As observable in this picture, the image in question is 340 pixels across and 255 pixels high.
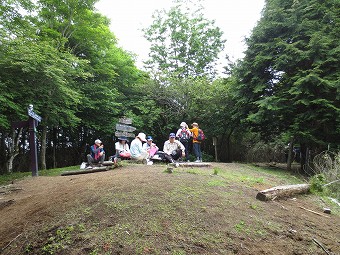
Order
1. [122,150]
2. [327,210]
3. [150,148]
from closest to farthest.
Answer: [327,210]
[150,148]
[122,150]

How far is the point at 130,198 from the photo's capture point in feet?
12.7

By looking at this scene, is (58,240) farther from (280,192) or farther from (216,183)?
(280,192)

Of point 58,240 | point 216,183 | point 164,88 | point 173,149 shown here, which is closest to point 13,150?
point 173,149

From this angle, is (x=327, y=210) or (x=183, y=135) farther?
(x=183, y=135)

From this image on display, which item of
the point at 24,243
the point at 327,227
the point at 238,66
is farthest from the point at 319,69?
the point at 24,243

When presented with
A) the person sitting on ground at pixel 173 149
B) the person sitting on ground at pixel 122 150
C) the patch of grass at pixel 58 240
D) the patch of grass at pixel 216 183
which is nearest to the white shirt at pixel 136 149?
the person sitting on ground at pixel 122 150

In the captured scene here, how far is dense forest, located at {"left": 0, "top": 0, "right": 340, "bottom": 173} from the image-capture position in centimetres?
905

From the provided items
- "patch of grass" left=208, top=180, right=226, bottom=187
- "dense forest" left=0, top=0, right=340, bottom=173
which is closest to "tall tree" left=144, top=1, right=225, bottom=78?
"dense forest" left=0, top=0, right=340, bottom=173

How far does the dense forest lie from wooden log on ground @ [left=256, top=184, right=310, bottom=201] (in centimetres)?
460

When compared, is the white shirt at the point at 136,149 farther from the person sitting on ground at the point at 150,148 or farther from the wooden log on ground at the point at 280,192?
the wooden log on ground at the point at 280,192

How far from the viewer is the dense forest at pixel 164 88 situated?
29.7 ft

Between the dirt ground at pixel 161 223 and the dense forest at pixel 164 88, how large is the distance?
560cm

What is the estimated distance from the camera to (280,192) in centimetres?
A: 495

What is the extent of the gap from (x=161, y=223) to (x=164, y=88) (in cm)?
1318
